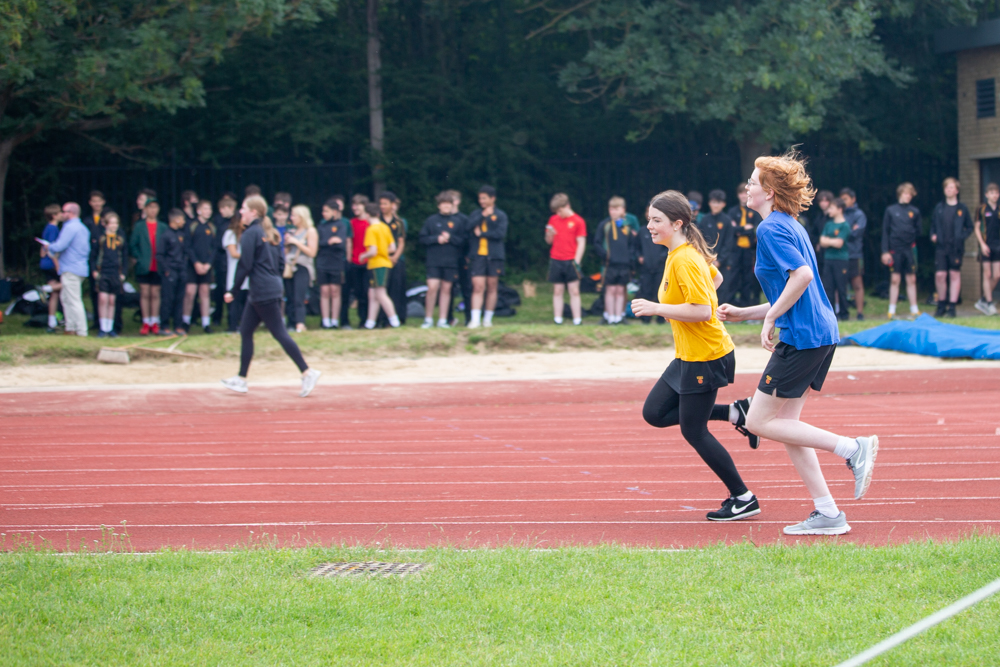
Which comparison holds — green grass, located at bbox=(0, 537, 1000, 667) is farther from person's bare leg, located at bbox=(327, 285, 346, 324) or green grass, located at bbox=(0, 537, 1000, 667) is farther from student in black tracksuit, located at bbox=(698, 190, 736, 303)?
student in black tracksuit, located at bbox=(698, 190, 736, 303)

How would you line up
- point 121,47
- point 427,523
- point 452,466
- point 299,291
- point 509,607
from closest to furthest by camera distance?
1. point 509,607
2. point 427,523
3. point 452,466
4. point 299,291
5. point 121,47

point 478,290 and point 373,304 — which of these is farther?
point 478,290

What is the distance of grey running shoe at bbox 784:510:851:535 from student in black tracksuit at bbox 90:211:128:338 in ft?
39.8

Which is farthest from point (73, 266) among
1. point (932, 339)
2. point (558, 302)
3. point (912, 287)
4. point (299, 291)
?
point (912, 287)

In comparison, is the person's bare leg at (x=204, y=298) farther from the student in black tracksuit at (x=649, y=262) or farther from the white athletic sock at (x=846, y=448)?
the white athletic sock at (x=846, y=448)

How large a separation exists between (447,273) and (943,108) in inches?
597

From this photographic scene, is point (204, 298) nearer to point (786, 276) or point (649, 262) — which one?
point (649, 262)

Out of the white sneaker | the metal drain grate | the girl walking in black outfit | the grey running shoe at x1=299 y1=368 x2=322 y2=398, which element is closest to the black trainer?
the metal drain grate

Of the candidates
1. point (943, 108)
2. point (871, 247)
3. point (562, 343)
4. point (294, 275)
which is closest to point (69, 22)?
point (294, 275)

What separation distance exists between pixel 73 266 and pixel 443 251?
17.8 feet

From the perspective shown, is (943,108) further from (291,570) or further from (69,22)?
(291,570)

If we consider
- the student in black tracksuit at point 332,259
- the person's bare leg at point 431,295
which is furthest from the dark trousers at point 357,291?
the person's bare leg at point 431,295

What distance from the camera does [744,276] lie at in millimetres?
17297

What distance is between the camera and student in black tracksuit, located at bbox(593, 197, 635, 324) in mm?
16000
